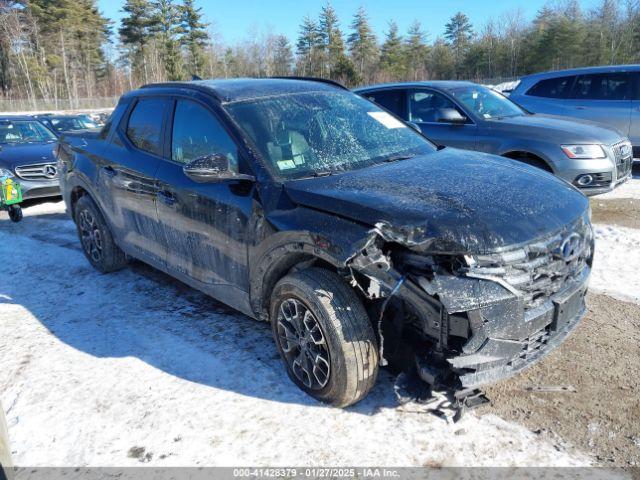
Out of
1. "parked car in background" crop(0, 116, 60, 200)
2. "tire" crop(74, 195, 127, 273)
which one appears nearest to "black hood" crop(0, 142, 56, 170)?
"parked car in background" crop(0, 116, 60, 200)

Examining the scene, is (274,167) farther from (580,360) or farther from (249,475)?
(580,360)

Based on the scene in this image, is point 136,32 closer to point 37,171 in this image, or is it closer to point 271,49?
point 271,49

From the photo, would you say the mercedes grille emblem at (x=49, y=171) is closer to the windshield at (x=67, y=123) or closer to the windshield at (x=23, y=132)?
the windshield at (x=23, y=132)

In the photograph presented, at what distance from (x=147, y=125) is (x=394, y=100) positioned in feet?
14.5

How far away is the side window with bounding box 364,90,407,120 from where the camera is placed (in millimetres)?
7633

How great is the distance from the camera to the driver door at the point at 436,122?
6.92 m

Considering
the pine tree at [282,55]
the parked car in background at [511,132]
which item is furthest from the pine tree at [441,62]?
the parked car in background at [511,132]

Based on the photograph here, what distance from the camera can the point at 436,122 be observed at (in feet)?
23.7

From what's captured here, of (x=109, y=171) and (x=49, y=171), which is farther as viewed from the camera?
(x=49, y=171)

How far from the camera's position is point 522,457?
8.27 ft

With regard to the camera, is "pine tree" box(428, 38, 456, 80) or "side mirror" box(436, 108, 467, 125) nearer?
"side mirror" box(436, 108, 467, 125)

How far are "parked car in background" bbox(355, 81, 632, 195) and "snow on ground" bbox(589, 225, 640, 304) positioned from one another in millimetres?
794

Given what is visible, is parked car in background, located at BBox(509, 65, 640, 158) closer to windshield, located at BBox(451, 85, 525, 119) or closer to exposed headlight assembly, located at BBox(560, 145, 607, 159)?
windshield, located at BBox(451, 85, 525, 119)

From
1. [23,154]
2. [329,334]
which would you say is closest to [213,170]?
[329,334]
